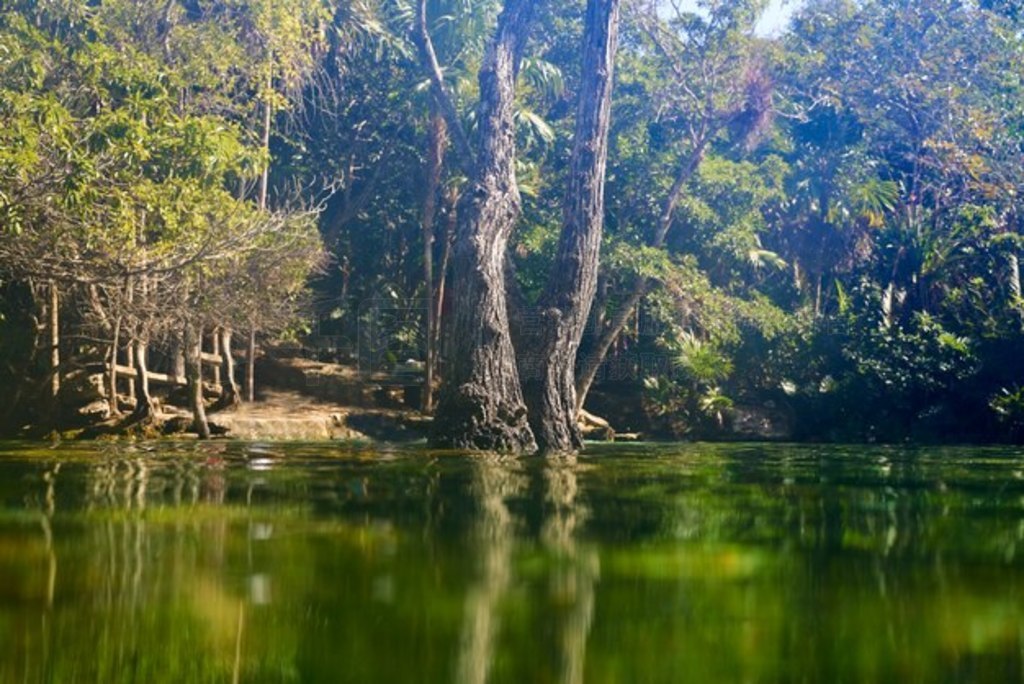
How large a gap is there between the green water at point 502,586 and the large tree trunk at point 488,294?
6.58 metres

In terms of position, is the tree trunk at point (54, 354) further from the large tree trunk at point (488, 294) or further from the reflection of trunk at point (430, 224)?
the reflection of trunk at point (430, 224)

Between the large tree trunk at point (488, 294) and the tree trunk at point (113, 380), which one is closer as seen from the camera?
the large tree trunk at point (488, 294)

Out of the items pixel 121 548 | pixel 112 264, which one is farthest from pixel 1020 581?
pixel 112 264

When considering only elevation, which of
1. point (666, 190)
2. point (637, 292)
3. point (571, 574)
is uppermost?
point (666, 190)

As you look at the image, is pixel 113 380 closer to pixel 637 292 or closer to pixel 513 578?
pixel 637 292

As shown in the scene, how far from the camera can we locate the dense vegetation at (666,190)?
1727 centimetres

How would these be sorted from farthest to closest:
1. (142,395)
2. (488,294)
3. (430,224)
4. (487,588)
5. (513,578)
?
(430,224), (142,395), (488,294), (513,578), (487,588)

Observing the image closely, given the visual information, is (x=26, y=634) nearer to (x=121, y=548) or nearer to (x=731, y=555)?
(x=121, y=548)

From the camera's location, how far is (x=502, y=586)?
8.36ft

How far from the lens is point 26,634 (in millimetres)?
1944

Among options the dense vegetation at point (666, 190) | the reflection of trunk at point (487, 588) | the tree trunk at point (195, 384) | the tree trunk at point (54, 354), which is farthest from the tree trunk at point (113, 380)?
the reflection of trunk at point (487, 588)

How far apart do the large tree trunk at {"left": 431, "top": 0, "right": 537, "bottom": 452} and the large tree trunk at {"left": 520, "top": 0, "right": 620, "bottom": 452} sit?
491mm

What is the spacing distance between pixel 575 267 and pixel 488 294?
1440mm

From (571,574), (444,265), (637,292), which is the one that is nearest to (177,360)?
(444,265)
